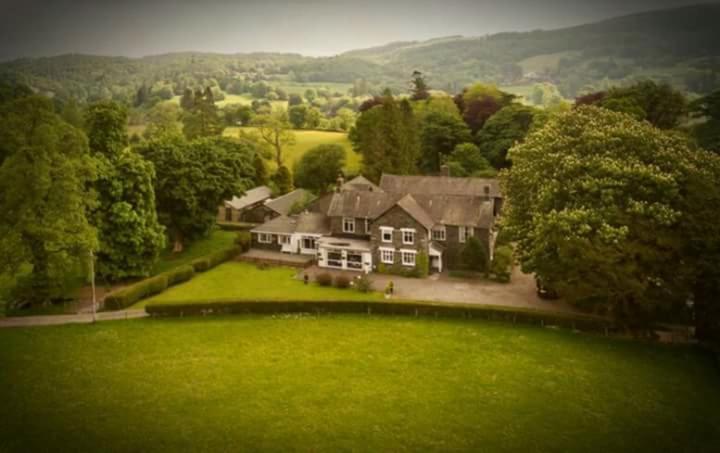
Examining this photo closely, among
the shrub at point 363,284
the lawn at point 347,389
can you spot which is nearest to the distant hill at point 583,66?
the lawn at point 347,389

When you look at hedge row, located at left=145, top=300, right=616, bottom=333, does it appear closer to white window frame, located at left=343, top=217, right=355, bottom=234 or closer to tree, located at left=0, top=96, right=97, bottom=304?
tree, located at left=0, top=96, right=97, bottom=304

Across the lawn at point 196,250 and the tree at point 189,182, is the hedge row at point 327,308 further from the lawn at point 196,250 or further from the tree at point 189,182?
the tree at point 189,182

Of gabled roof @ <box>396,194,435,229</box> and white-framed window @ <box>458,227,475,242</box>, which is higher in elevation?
gabled roof @ <box>396,194,435,229</box>

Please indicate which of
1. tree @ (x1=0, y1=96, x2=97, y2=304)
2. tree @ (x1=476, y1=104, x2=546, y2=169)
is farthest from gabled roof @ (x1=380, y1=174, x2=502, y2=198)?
tree @ (x1=0, y1=96, x2=97, y2=304)

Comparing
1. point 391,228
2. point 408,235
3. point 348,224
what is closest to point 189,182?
point 348,224

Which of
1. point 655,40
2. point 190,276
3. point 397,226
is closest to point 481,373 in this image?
point 397,226
